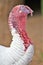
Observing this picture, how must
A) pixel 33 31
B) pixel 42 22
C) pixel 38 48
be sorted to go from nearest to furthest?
pixel 38 48 < pixel 33 31 < pixel 42 22

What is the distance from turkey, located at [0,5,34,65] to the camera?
1600 millimetres

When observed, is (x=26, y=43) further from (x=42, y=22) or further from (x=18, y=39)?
(x=42, y=22)

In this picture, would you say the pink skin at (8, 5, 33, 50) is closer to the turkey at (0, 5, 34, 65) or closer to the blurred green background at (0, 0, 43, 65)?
the turkey at (0, 5, 34, 65)

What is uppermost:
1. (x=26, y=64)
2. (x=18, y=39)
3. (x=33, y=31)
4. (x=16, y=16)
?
(x=16, y=16)

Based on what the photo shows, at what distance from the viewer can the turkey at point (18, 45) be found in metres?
1.60

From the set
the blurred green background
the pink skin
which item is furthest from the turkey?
the blurred green background

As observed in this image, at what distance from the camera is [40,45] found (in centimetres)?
421

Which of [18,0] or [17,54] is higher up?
[18,0]

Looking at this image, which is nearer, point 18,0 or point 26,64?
point 26,64

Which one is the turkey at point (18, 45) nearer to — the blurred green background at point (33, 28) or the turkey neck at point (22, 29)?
the turkey neck at point (22, 29)

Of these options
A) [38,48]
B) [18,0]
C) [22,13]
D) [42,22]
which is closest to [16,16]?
[22,13]

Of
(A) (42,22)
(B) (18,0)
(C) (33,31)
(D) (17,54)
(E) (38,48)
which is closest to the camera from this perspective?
(D) (17,54)

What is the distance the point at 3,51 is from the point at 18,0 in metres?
0.48

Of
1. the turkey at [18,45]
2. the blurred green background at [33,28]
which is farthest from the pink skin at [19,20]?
the blurred green background at [33,28]
